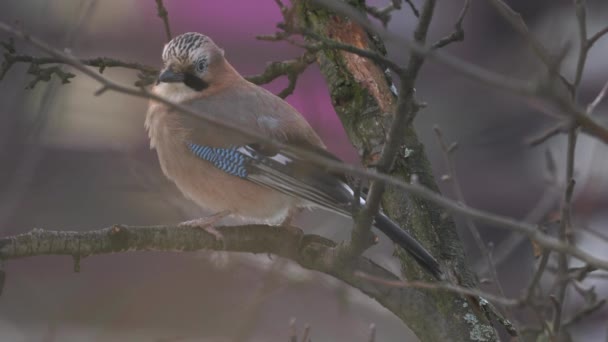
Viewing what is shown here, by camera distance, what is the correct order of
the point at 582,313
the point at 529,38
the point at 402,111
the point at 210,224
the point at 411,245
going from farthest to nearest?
the point at 210,224, the point at 411,245, the point at 402,111, the point at 582,313, the point at 529,38

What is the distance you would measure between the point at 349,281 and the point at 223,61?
1154mm

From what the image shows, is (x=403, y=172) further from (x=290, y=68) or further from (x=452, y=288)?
(x=452, y=288)

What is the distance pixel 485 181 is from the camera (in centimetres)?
436

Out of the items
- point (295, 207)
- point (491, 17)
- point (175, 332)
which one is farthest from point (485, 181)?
point (295, 207)

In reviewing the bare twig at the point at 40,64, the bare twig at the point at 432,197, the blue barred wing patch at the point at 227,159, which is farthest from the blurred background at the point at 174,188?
the bare twig at the point at 432,197

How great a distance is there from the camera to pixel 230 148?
267cm

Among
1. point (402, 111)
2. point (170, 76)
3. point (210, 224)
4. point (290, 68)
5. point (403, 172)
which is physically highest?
point (290, 68)

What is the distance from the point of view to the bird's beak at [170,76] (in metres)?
2.66

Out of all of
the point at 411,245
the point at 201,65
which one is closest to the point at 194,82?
the point at 201,65

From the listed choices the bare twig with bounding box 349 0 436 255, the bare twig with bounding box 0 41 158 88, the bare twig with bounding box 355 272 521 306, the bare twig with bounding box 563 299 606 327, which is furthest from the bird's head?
the bare twig with bounding box 563 299 606 327

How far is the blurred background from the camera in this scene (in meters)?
3.61

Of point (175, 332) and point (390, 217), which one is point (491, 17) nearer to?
point (175, 332)

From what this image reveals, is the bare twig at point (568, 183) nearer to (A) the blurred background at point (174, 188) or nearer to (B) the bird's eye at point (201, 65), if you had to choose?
(B) the bird's eye at point (201, 65)

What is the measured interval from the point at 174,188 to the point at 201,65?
0.81 meters
